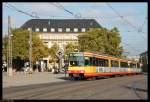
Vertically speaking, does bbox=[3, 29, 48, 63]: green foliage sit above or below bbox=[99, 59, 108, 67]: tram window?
above

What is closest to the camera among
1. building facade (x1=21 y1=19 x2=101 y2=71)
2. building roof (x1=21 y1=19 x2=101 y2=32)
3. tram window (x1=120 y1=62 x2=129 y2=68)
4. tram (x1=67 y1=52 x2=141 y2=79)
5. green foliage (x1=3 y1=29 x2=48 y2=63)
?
tram (x1=67 y1=52 x2=141 y2=79)

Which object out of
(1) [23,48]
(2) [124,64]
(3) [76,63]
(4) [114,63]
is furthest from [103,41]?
(3) [76,63]

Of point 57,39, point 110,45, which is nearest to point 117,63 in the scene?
point 110,45

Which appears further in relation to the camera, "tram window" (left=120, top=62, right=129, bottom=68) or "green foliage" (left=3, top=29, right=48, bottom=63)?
"green foliage" (left=3, top=29, right=48, bottom=63)

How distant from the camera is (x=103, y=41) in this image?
100750 mm

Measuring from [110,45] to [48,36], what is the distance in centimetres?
6246

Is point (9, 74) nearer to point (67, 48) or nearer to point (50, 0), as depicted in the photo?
point (50, 0)

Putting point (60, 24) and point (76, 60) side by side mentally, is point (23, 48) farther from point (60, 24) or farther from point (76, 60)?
point (76, 60)

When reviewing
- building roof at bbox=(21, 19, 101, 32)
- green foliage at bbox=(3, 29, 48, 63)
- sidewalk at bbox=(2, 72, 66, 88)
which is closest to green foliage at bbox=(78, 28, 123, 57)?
green foliage at bbox=(3, 29, 48, 63)

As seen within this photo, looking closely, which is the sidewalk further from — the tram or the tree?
the tree

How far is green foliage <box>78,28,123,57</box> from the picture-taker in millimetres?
100312

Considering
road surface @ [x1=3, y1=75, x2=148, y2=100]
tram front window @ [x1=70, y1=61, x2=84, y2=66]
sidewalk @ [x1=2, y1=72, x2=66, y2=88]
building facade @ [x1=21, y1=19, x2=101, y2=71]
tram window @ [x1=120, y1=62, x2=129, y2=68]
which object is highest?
building facade @ [x1=21, y1=19, x2=101, y2=71]

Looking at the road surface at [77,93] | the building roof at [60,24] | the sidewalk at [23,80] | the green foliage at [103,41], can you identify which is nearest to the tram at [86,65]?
the sidewalk at [23,80]

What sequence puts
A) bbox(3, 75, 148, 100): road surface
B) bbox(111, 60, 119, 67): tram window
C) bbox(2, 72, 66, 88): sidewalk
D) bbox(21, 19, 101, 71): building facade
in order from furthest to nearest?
bbox(21, 19, 101, 71): building facade → bbox(111, 60, 119, 67): tram window → bbox(2, 72, 66, 88): sidewalk → bbox(3, 75, 148, 100): road surface
